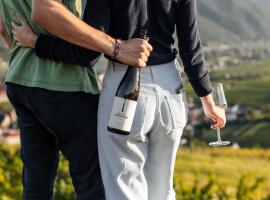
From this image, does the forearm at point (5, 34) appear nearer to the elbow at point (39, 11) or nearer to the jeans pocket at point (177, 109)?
the elbow at point (39, 11)

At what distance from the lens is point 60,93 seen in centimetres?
204

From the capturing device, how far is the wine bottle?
1928mm

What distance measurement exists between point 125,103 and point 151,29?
29cm

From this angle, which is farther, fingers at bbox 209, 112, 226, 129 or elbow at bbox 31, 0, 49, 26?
fingers at bbox 209, 112, 226, 129

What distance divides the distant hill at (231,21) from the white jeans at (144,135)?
170 meters

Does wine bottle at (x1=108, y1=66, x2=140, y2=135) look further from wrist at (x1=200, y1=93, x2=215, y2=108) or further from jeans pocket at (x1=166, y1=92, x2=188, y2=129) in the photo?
wrist at (x1=200, y1=93, x2=215, y2=108)

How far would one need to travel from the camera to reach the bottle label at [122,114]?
1925 mm

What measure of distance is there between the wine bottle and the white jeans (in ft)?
0.08

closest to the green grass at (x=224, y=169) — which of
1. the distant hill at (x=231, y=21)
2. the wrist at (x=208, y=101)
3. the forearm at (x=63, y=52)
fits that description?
the wrist at (x=208, y=101)

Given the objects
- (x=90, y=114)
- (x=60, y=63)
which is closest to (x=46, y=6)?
(x=60, y=63)

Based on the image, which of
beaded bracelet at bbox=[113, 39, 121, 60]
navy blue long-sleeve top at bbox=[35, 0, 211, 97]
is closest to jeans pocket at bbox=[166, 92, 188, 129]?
navy blue long-sleeve top at bbox=[35, 0, 211, 97]

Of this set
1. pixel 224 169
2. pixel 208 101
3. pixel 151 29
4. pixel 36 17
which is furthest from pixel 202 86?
pixel 224 169

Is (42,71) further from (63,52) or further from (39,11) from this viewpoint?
(39,11)

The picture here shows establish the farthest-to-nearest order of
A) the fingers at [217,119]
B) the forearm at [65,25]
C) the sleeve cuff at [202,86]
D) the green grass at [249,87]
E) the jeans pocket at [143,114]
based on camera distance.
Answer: the green grass at [249,87]
the fingers at [217,119]
the sleeve cuff at [202,86]
the jeans pocket at [143,114]
the forearm at [65,25]
